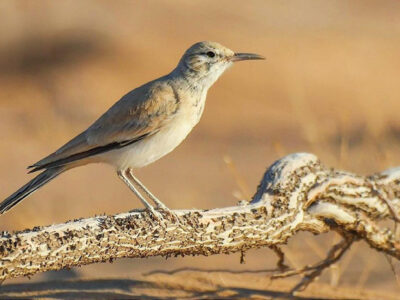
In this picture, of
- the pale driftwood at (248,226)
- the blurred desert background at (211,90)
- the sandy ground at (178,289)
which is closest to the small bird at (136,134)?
the pale driftwood at (248,226)

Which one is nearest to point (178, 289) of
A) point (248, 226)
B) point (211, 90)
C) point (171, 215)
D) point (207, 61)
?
point (248, 226)

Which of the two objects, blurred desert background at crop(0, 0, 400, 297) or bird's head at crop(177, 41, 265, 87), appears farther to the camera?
blurred desert background at crop(0, 0, 400, 297)

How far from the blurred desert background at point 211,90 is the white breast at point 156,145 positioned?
14.1 ft

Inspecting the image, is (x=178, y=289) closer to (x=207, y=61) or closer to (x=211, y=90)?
(x=207, y=61)

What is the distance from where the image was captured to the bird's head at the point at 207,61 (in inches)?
238

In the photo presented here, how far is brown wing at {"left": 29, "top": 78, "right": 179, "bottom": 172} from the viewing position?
5668 millimetres

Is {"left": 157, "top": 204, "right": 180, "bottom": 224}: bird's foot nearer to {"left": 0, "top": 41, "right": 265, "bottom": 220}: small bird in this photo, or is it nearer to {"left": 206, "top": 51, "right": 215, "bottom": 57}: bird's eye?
{"left": 0, "top": 41, "right": 265, "bottom": 220}: small bird

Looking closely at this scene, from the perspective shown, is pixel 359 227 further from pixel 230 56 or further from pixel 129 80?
pixel 129 80

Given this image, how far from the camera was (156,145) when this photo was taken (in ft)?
18.5

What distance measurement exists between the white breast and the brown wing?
0.04 meters

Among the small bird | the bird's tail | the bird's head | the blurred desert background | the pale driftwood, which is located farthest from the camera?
the blurred desert background

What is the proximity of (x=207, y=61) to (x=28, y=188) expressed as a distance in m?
1.59

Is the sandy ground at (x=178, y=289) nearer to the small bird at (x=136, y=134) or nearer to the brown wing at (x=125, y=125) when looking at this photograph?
A: the small bird at (x=136, y=134)

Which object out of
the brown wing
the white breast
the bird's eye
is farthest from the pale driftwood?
the bird's eye
